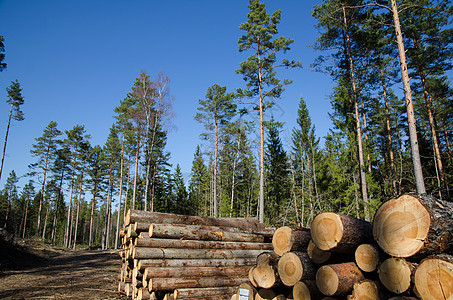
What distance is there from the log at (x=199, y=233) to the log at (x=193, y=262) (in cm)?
68

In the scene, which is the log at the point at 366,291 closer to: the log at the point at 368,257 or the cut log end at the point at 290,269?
the log at the point at 368,257

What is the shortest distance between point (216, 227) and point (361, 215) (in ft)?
29.5

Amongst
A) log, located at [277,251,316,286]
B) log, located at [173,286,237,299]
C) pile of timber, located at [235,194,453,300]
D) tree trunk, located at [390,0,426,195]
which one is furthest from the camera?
tree trunk, located at [390,0,426,195]

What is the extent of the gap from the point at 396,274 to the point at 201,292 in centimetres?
417

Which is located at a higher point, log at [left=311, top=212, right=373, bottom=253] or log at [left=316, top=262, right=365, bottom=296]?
log at [left=311, top=212, right=373, bottom=253]

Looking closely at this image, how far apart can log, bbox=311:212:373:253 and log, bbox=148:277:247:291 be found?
3.37 m

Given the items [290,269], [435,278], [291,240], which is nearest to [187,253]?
[291,240]

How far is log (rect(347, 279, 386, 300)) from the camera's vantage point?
11.6 feet

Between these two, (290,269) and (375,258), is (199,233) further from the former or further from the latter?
(375,258)

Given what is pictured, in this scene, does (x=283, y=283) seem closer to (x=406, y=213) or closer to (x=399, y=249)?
(x=399, y=249)

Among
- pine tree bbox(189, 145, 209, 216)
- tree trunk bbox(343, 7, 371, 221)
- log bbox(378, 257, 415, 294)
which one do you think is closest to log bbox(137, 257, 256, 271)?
log bbox(378, 257, 415, 294)

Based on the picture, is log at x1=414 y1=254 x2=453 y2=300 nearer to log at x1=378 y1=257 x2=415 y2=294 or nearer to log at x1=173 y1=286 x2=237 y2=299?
log at x1=378 y1=257 x2=415 y2=294

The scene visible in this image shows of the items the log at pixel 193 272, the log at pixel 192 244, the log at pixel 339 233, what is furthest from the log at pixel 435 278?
the log at pixel 192 244

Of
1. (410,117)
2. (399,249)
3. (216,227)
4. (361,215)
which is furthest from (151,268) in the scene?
(361,215)
